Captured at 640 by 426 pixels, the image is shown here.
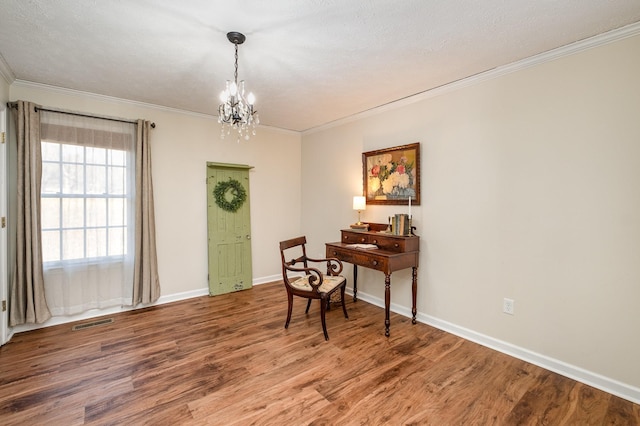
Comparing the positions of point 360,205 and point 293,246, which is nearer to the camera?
point 293,246

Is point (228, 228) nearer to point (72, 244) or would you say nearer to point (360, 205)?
point (72, 244)

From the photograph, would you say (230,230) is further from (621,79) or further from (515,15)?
(621,79)

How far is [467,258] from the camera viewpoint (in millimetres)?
2943

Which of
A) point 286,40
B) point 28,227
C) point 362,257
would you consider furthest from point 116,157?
point 362,257

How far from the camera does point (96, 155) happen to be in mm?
3404

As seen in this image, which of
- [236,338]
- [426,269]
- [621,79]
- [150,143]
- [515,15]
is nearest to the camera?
[515,15]

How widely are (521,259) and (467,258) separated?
18.4 inches

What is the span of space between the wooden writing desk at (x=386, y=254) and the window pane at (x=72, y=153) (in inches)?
117

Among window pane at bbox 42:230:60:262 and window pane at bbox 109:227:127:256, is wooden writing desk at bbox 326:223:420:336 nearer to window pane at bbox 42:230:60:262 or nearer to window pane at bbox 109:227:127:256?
window pane at bbox 109:227:127:256

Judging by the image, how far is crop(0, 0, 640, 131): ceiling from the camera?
1.86m

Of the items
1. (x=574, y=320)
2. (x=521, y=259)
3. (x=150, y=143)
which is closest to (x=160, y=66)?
(x=150, y=143)

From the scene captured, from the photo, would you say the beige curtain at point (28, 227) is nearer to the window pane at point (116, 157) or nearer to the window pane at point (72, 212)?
the window pane at point (72, 212)

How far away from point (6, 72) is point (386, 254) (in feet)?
12.8

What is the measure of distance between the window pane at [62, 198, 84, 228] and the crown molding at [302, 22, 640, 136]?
11.6ft
